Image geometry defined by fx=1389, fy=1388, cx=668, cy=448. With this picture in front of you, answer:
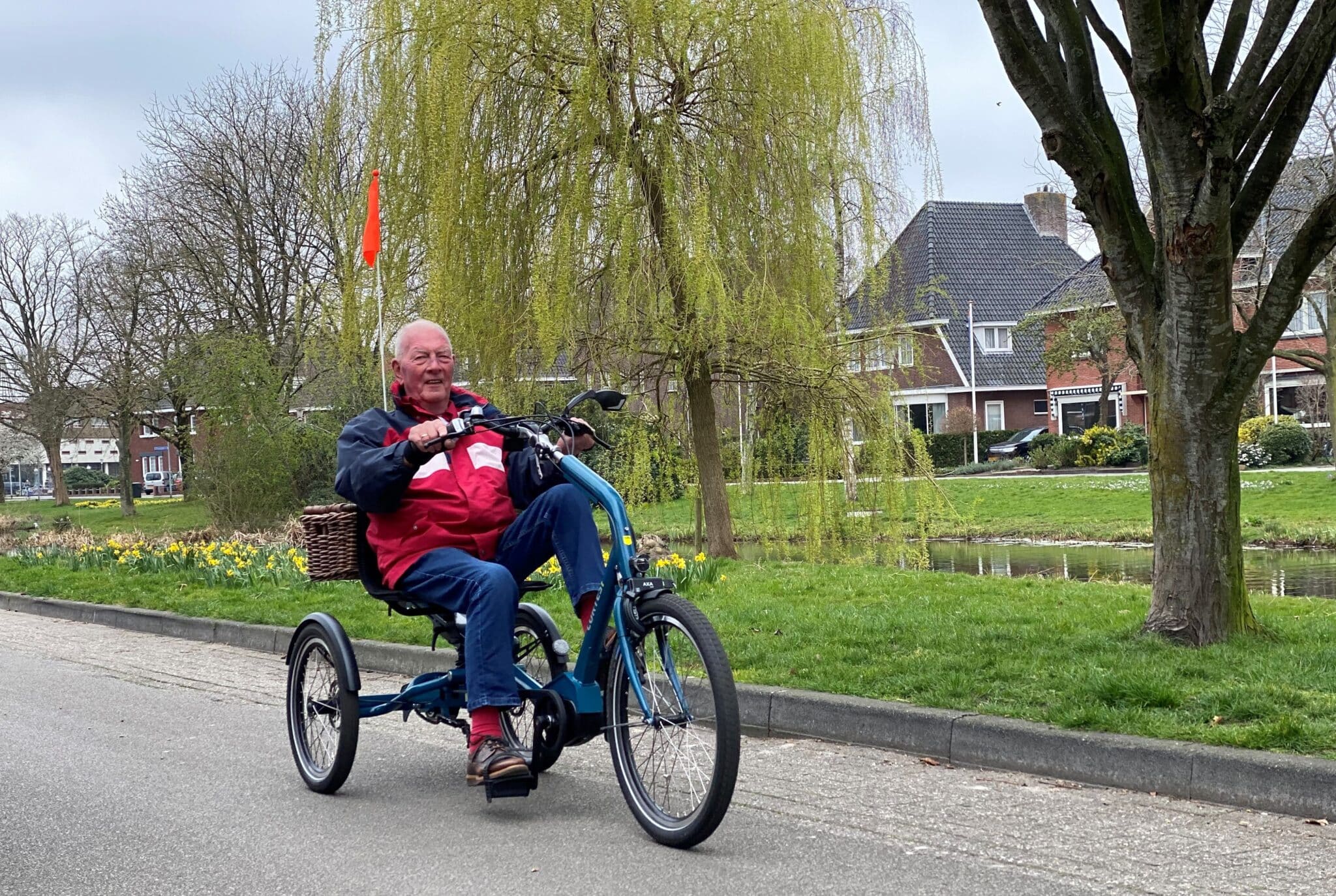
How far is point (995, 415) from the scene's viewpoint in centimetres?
5391

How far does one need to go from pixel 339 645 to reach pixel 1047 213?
167 ft

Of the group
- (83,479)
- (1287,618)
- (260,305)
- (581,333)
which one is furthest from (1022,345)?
(83,479)

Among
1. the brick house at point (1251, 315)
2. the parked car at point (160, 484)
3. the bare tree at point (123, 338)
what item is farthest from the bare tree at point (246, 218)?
the parked car at point (160, 484)

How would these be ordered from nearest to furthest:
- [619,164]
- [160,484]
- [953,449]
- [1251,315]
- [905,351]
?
1. [619,164]
2. [905,351]
3. [1251,315]
4. [953,449]
5. [160,484]

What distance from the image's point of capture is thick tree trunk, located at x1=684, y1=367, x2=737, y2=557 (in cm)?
1397

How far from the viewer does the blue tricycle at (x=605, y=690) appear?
4.27m

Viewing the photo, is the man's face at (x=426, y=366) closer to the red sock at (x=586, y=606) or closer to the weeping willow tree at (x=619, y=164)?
the red sock at (x=586, y=606)

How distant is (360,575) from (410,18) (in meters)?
8.42

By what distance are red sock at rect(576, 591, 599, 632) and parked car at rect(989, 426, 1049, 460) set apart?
142ft

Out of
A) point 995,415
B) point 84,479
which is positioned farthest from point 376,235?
point 84,479

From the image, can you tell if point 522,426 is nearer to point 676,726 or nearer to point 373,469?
point 373,469

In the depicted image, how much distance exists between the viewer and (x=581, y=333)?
1301cm

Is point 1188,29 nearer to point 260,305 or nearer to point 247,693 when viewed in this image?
point 247,693

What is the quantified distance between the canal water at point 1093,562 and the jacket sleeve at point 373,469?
9764mm
